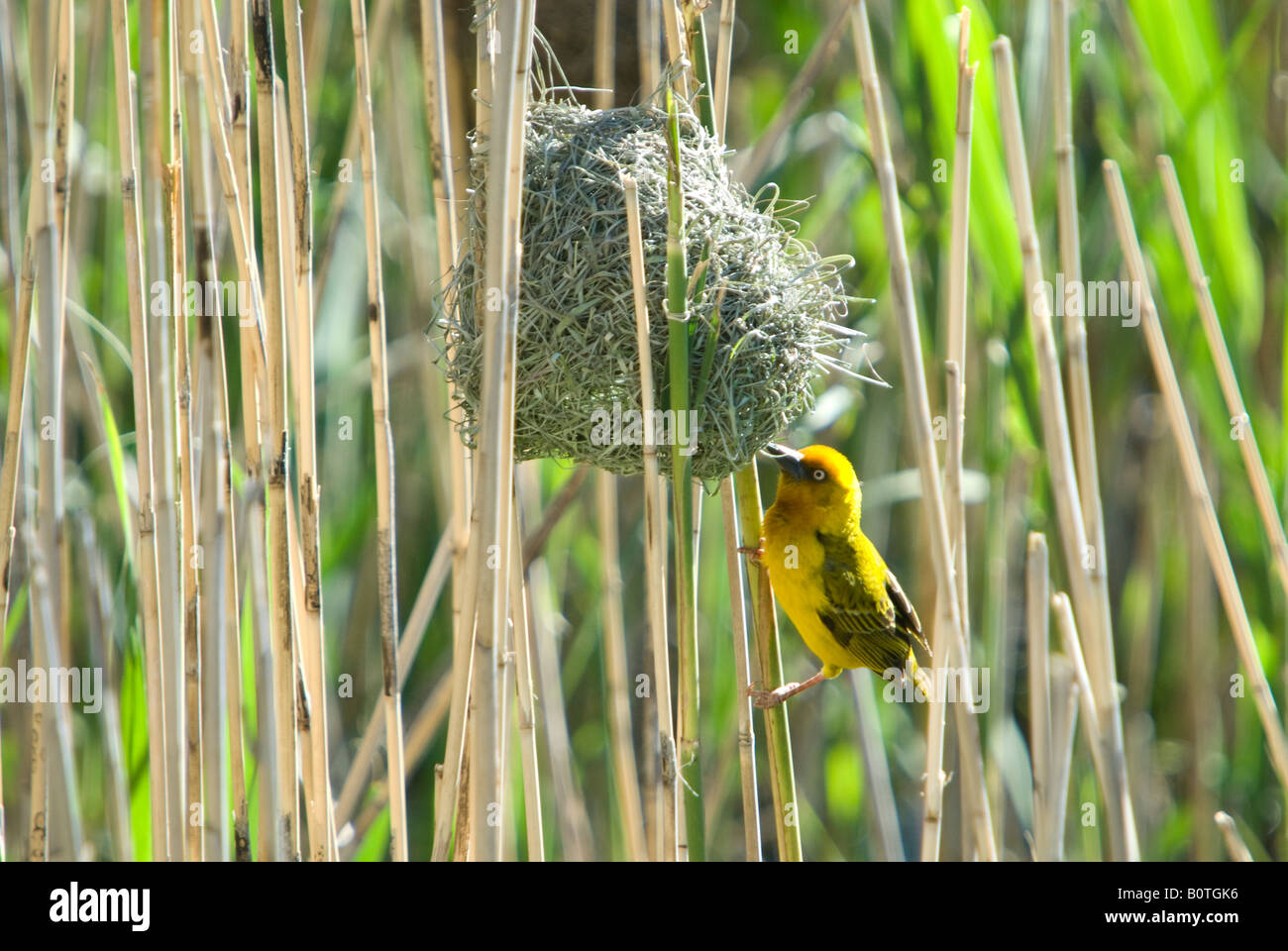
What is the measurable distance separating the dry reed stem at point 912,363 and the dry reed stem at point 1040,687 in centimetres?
19

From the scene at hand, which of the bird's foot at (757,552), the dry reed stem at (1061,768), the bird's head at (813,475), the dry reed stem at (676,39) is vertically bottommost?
the dry reed stem at (1061,768)

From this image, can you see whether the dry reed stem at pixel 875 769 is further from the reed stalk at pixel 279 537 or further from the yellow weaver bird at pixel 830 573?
the reed stalk at pixel 279 537

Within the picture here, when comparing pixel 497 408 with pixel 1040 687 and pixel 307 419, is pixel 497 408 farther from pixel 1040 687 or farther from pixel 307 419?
pixel 1040 687

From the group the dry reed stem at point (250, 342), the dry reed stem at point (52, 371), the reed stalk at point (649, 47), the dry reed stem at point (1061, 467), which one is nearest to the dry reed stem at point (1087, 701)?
the dry reed stem at point (1061, 467)

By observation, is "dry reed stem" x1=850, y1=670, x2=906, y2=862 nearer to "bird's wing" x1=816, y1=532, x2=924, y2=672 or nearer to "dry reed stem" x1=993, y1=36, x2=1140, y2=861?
"bird's wing" x1=816, y1=532, x2=924, y2=672

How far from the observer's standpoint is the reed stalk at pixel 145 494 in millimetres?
1753

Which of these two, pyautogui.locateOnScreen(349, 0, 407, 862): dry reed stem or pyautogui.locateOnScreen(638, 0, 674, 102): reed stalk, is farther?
pyautogui.locateOnScreen(638, 0, 674, 102): reed stalk

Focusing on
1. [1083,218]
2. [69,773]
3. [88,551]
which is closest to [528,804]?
[69,773]

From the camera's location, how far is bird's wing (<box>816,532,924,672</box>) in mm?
2283

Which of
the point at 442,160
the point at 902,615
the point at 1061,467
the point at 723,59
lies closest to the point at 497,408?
the point at 442,160

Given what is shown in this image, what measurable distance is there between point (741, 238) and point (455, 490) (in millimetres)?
639

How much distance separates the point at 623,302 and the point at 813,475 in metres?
0.61

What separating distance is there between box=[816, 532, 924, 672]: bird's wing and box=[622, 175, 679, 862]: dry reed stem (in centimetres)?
66

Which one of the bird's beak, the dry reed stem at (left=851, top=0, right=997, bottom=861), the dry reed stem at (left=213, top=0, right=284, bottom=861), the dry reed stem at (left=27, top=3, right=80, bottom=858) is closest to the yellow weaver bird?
the bird's beak
